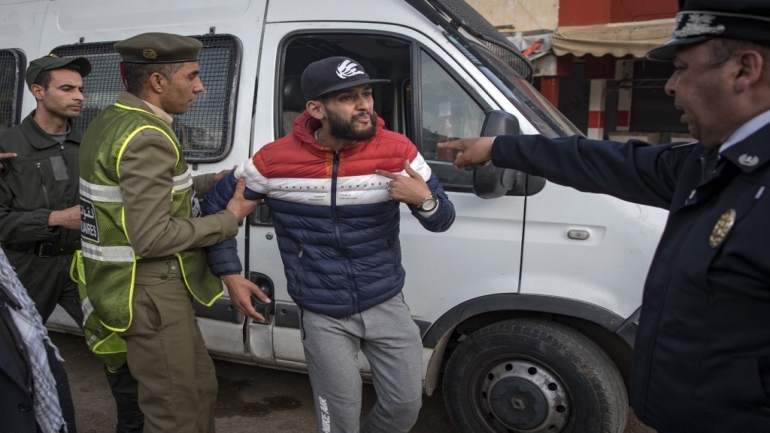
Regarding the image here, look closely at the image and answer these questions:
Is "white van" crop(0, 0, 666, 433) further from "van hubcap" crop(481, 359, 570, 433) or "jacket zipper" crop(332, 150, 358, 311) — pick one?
"jacket zipper" crop(332, 150, 358, 311)

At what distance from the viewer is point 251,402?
13.3 ft

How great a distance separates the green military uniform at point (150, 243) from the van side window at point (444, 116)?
1.08 metres

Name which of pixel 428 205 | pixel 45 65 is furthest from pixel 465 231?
pixel 45 65

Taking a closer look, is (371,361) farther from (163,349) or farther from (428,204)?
(163,349)

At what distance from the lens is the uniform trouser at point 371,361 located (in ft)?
8.54

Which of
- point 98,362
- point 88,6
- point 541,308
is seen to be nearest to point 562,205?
point 541,308

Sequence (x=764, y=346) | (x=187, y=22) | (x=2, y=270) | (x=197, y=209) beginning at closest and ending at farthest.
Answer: (x=764, y=346) < (x=2, y=270) < (x=197, y=209) < (x=187, y=22)

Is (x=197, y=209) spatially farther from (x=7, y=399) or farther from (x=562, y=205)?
(x=562, y=205)

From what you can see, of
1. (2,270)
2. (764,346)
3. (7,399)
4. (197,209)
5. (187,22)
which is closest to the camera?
(764,346)

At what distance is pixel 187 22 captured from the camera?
3.66m

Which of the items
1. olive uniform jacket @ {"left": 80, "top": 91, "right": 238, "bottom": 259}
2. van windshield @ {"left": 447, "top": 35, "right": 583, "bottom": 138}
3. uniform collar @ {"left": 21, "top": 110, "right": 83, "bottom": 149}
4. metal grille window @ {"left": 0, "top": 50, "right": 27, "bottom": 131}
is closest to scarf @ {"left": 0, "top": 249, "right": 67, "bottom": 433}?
olive uniform jacket @ {"left": 80, "top": 91, "right": 238, "bottom": 259}

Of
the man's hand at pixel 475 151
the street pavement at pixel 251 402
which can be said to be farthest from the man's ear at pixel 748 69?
the street pavement at pixel 251 402

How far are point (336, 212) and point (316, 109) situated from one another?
15.9 inches

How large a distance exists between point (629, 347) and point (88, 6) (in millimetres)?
3539
